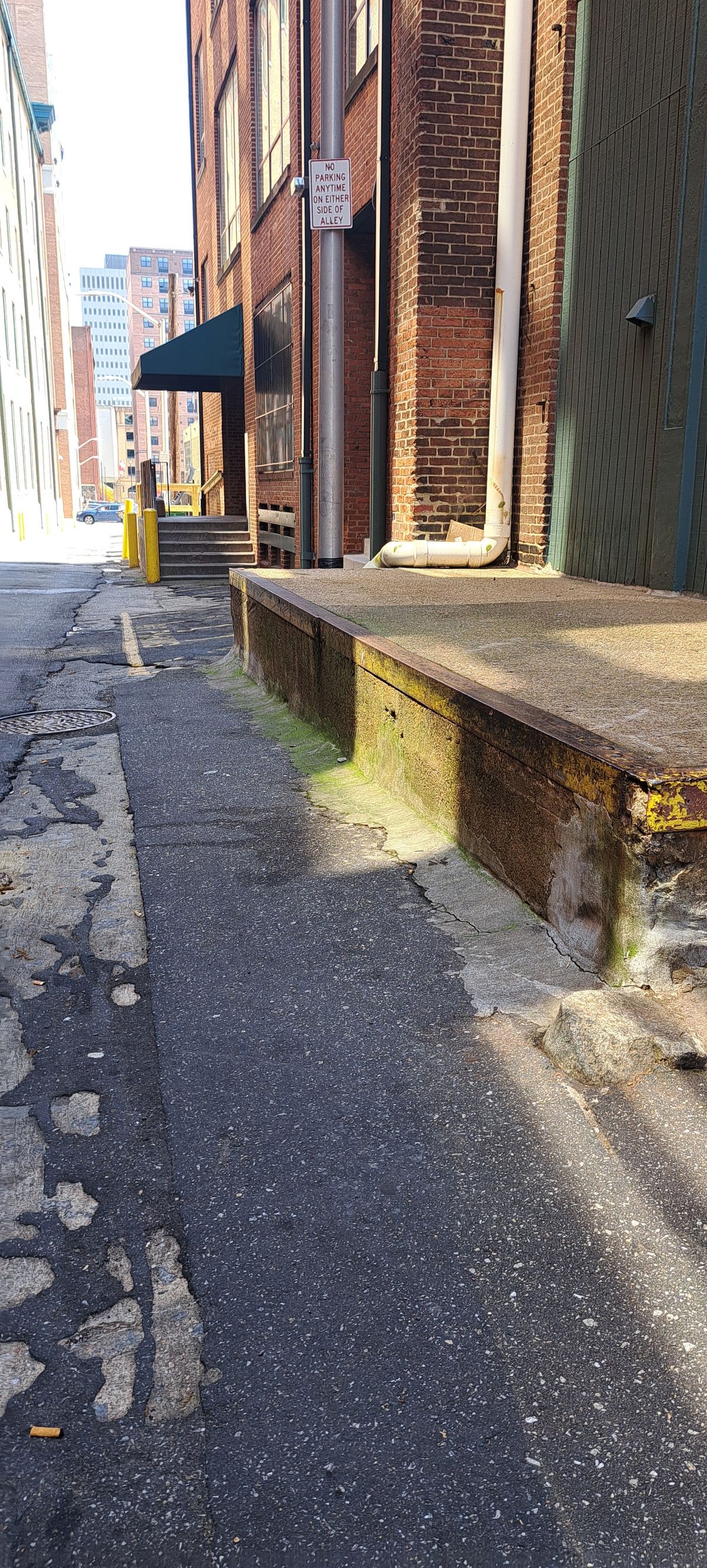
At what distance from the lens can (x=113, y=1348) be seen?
1.78 m

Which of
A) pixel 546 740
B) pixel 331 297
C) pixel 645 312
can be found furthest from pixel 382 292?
pixel 546 740

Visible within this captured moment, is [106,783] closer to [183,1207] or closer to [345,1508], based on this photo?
[183,1207]

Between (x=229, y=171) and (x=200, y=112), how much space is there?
4.56 meters

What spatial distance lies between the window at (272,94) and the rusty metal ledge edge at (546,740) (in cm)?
1205

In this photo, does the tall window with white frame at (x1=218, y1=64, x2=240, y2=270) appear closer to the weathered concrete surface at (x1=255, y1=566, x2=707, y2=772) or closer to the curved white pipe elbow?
the curved white pipe elbow

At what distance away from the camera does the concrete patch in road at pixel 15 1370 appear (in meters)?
1.70

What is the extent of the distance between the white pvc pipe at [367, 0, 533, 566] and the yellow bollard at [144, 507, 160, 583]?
335 inches

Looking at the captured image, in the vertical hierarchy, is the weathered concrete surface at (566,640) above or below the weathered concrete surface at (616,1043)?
above

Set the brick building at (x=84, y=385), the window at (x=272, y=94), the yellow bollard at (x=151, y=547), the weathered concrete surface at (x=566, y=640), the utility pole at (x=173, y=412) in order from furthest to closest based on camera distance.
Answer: the brick building at (x=84, y=385)
the utility pole at (x=173, y=412)
the yellow bollard at (x=151, y=547)
the window at (x=272, y=94)
the weathered concrete surface at (x=566, y=640)

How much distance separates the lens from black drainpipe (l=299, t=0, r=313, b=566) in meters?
12.6

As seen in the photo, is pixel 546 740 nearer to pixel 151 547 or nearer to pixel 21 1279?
pixel 21 1279

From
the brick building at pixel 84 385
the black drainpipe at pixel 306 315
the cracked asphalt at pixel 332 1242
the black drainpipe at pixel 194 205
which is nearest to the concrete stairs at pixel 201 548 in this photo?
the black drainpipe at pixel 306 315

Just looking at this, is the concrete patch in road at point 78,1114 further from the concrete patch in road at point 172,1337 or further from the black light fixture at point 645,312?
the black light fixture at point 645,312

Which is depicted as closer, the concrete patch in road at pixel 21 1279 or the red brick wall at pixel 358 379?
the concrete patch in road at pixel 21 1279
